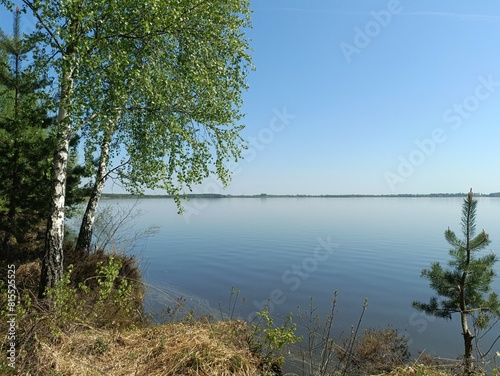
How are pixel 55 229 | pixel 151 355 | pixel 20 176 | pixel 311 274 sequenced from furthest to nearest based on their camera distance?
pixel 311 274
pixel 20 176
pixel 55 229
pixel 151 355

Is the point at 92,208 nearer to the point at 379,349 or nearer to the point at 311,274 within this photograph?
the point at 379,349

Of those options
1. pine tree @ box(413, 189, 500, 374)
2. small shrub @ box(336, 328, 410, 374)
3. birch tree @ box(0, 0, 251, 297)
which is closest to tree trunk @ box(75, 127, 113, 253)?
birch tree @ box(0, 0, 251, 297)

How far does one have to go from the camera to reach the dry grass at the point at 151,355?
447 centimetres

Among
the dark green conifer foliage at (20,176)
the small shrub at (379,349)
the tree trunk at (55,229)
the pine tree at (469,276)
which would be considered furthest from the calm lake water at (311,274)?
the dark green conifer foliage at (20,176)

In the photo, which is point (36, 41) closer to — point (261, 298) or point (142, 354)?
point (142, 354)

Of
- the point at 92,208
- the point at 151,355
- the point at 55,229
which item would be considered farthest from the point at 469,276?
the point at 92,208

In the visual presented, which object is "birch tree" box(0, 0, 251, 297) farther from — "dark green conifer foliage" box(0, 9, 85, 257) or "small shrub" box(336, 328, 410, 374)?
"small shrub" box(336, 328, 410, 374)

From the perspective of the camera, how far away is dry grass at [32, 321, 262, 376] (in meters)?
4.47

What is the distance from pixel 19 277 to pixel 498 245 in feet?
105

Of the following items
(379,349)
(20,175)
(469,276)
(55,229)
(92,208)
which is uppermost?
(20,175)

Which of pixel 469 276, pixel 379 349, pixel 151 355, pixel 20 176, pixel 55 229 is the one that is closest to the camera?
pixel 151 355

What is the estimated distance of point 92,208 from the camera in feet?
41.5

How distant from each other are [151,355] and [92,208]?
895 cm

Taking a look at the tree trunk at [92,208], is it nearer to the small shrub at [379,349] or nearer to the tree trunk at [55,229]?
the tree trunk at [55,229]
